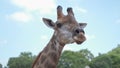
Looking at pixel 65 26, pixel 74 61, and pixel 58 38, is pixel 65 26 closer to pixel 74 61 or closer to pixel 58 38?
pixel 58 38

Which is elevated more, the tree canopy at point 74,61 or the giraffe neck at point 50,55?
the tree canopy at point 74,61

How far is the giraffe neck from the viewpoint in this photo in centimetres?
602

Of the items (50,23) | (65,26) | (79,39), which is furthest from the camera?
(50,23)

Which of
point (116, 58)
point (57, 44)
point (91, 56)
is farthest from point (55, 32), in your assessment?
point (116, 58)

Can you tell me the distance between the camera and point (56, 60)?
609 cm

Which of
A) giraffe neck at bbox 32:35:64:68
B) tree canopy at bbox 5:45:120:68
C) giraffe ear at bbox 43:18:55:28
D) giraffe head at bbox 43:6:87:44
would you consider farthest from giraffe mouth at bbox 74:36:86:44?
tree canopy at bbox 5:45:120:68

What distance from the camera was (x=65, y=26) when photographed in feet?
20.0

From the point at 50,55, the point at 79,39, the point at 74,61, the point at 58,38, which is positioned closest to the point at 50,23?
the point at 58,38

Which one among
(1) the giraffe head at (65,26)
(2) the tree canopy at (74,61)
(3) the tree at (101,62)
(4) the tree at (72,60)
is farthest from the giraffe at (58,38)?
(3) the tree at (101,62)

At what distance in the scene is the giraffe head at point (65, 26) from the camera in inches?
233

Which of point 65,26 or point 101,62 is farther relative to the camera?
point 101,62

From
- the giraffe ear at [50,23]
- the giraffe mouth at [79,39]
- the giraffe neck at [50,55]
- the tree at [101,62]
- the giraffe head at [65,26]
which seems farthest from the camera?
the tree at [101,62]

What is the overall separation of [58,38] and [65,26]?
0.26m

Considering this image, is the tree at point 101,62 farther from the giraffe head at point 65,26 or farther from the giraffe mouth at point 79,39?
the giraffe mouth at point 79,39
